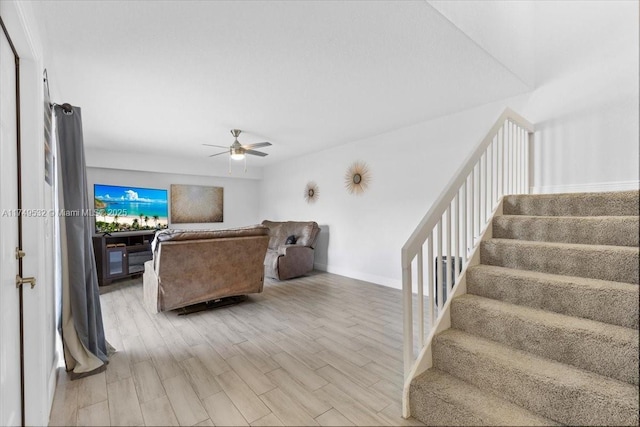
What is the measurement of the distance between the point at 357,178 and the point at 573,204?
10.0ft

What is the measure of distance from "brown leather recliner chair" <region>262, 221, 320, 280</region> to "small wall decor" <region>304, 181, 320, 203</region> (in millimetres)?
594

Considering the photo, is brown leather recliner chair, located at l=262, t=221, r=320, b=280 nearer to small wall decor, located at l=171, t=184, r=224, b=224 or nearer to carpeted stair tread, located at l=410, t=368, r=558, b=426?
small wall decor, located at l=171, t=184, r=224, b=224

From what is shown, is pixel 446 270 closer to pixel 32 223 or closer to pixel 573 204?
pixel 573 204

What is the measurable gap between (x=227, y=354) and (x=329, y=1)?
2.56 meters

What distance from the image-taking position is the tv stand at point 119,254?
4543mm

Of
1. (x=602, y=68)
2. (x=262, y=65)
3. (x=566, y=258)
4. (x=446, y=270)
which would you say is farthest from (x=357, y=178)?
(x=602, y=68)

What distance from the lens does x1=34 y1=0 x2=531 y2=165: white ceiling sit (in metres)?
1.84

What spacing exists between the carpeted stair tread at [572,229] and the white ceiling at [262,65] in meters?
1.33

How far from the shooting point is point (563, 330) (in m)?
1.42

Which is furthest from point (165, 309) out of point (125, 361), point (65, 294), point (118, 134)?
point (118, 134)

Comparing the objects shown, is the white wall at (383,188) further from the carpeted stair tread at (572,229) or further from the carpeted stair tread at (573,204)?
the carpeted stair tread at (572,229)

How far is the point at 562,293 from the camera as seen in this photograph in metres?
1.60

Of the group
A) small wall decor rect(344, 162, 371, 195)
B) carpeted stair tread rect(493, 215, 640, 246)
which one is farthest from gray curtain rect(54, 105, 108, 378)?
small wall decor rect(344, 162, 371, 195)

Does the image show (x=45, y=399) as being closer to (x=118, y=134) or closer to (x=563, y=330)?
(x=563, y=330)
